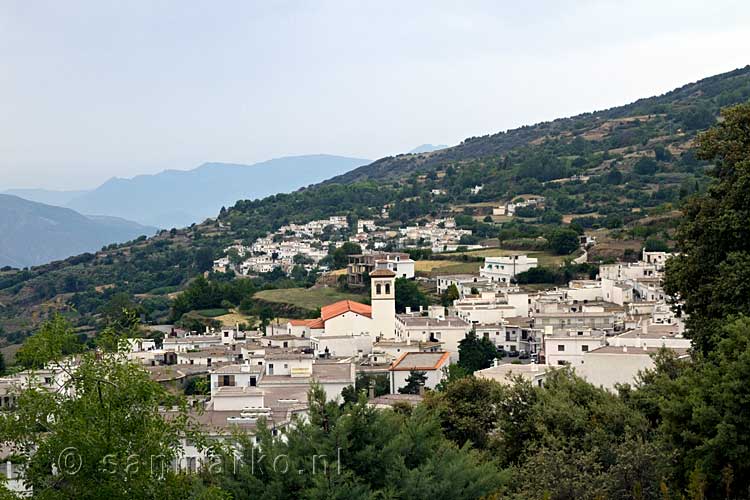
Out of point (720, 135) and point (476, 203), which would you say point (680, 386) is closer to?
point (720, 135)

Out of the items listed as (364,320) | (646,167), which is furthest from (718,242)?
(646,167)

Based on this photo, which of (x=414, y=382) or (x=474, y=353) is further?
(x=474, y=353)

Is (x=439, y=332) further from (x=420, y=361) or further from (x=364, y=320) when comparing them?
(x=420, y=361)

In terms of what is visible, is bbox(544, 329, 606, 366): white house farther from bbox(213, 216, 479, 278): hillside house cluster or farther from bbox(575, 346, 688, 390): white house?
bbox(213, 216, 479, 278): hillside house cluster

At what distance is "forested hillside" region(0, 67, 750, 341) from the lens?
69.9m

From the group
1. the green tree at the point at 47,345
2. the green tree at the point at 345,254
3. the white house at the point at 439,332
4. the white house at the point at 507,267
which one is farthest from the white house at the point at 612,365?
the green tree at the point at 345,254

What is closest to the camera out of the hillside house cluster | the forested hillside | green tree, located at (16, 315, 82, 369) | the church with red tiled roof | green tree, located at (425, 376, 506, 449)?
green tree, located at (16, 315, 82, 369)

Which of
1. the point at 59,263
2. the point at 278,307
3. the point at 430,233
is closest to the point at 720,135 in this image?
the point at 278,307
